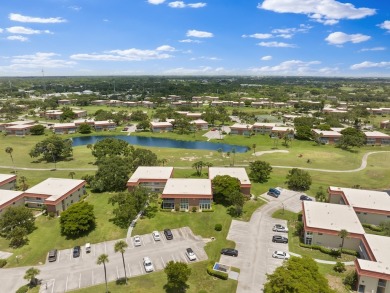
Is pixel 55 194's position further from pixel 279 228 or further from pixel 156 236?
pixel 279 228

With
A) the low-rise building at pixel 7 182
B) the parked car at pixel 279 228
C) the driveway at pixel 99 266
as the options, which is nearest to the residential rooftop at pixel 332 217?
the parked car at pixel 279 228

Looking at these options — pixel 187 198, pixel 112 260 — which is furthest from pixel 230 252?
pixel 112 260

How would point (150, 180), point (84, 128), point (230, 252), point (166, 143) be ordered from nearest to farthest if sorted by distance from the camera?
point (230, 252) < point (150, 180) < point (166, 143) < point (84, 128)

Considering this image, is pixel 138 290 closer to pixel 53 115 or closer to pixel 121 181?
pixel 121 181

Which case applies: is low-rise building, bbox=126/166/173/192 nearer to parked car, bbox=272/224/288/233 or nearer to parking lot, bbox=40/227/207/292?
parking lot, bbox=40/227/207/292

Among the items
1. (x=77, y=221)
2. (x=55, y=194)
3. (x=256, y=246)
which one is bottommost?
(x=256, y=246)

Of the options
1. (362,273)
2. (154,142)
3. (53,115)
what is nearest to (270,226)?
(362,273)
